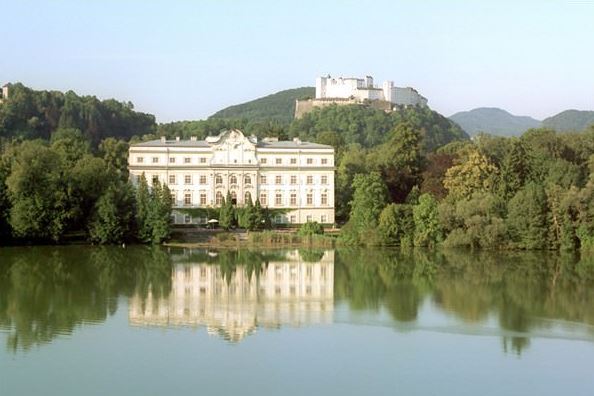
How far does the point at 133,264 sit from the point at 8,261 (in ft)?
16.3

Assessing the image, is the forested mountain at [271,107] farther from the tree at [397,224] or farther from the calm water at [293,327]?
the calm water at [293,327]

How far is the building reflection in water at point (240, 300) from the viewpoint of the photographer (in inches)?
902

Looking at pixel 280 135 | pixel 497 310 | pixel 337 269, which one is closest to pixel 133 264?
pixel 337 269

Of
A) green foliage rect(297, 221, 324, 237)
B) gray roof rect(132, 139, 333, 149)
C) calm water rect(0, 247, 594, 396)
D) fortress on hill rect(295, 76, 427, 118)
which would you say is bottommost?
calm water rect(0, 247, 594, 396)

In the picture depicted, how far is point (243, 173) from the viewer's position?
51438mm

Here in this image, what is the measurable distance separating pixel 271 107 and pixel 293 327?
114039mm

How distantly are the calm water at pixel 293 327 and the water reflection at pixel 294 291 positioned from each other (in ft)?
0.26

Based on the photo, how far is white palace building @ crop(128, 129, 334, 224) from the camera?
50.7 meters

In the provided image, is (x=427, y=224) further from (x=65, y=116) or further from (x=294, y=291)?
(x=65, y=116)

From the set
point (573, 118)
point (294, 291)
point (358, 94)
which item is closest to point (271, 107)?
point (358, 94)

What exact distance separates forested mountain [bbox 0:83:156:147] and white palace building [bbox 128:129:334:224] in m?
23.6

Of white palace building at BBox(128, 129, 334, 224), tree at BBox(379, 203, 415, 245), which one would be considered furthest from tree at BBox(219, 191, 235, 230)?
tree at BBox(379, 203, 415, 245)

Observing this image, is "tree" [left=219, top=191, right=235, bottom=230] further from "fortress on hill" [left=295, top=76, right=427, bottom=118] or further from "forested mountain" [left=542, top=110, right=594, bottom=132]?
"forested mountain" [left=542, top=110, right=594, bottom=132]

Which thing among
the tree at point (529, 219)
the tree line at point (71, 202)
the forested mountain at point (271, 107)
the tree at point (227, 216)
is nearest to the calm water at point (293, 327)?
the tree at point (529, 219)
